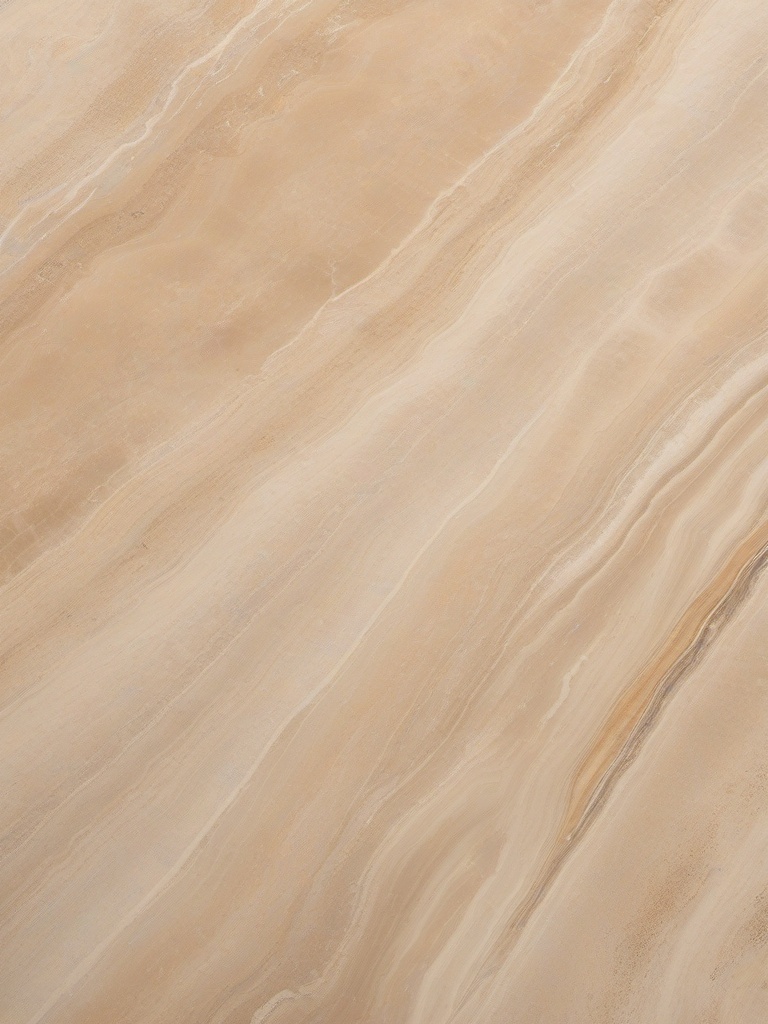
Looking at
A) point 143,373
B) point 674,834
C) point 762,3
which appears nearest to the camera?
point 674,834

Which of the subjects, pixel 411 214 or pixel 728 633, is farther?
pixel 411 214

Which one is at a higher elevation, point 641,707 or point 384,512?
point 384,512

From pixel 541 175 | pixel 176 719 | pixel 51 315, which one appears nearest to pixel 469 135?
pixel 541 175

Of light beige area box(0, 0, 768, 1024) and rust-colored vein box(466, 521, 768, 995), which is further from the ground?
light beige area box(0, 0, 768, 1024)

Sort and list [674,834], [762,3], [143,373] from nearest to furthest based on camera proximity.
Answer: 1. [674,834]
2. [143,373]
3. [762,3]

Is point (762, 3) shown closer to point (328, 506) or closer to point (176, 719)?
point (328, 506)

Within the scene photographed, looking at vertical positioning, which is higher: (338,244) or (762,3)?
(338,244)

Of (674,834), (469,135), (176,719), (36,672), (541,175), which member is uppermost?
(469,135)

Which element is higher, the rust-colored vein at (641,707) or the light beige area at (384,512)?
the light beige area at (384,512)
